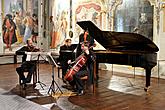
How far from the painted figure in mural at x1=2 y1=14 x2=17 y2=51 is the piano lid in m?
5.76

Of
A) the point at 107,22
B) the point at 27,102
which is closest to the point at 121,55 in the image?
the point at 27,102

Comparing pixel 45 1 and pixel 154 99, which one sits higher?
pixel 45 1

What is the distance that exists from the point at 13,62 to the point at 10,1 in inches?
103

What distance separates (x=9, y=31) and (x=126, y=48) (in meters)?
6.36

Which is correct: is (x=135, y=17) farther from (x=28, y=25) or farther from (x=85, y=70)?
(x=28, y=25)

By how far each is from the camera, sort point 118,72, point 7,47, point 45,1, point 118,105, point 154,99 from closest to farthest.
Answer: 1. point 118,105
2. point 154,99
3. point 118,72
4. point 7,47
5. point 45,1

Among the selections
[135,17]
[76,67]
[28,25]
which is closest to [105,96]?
[76,67]

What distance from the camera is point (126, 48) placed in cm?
661

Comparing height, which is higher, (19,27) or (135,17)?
(135,17)

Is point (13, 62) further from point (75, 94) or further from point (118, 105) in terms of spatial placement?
point (118, 105)

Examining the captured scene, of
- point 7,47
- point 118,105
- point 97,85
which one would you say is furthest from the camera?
point 7,47

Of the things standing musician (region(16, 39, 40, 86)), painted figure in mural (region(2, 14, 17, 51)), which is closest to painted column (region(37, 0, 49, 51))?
painted figure in mural (region(2, 14, 17, 51))

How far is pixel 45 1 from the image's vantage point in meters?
12.3

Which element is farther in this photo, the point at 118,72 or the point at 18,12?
the point at 18,12
